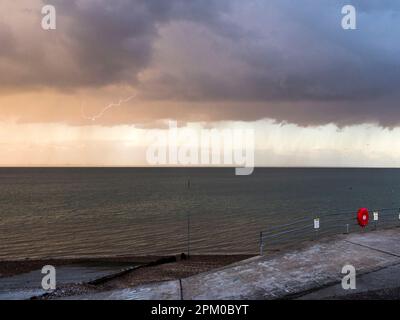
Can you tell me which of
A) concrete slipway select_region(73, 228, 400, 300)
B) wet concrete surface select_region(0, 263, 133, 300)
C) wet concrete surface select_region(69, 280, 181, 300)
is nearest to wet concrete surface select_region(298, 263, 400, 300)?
concrete slipway select_region(73, 228, 400, 300)

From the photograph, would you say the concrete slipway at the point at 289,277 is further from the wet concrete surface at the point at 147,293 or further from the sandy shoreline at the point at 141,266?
the sandy shoreline at the point at 141,266

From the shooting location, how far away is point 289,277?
39.4 ft

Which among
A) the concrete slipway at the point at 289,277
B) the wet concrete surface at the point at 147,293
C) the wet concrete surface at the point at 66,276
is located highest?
the concrete slipway at the point at 289,277

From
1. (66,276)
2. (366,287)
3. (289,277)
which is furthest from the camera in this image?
(66,276)

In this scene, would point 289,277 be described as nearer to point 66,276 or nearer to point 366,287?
point 366,287

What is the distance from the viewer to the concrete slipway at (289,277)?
10.9 metres

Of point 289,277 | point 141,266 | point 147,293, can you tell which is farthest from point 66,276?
point 289,277

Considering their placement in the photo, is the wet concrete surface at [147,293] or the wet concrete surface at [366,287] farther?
the wet concrete surface at [147,293]

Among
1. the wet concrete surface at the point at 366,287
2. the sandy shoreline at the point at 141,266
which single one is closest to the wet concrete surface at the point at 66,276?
the sandy shoreline at the point at 141,266

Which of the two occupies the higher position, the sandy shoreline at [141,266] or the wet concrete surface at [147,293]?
the wet concrete surface at [147,293]

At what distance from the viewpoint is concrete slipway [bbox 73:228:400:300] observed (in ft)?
35.8

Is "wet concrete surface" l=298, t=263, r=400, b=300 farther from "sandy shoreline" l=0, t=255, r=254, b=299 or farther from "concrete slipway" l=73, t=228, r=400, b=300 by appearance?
"sandy shoreline" l=0, t=255, r=254, b=299

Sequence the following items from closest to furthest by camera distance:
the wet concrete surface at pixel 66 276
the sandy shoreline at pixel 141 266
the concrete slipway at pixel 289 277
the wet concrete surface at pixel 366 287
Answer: the wet concrete surface at pixel 366 287 < the concrete slipway at pixel 289 277 < the sandy shoreline at pixel 141 266 < the wet concrete surface at pixel 66 276
